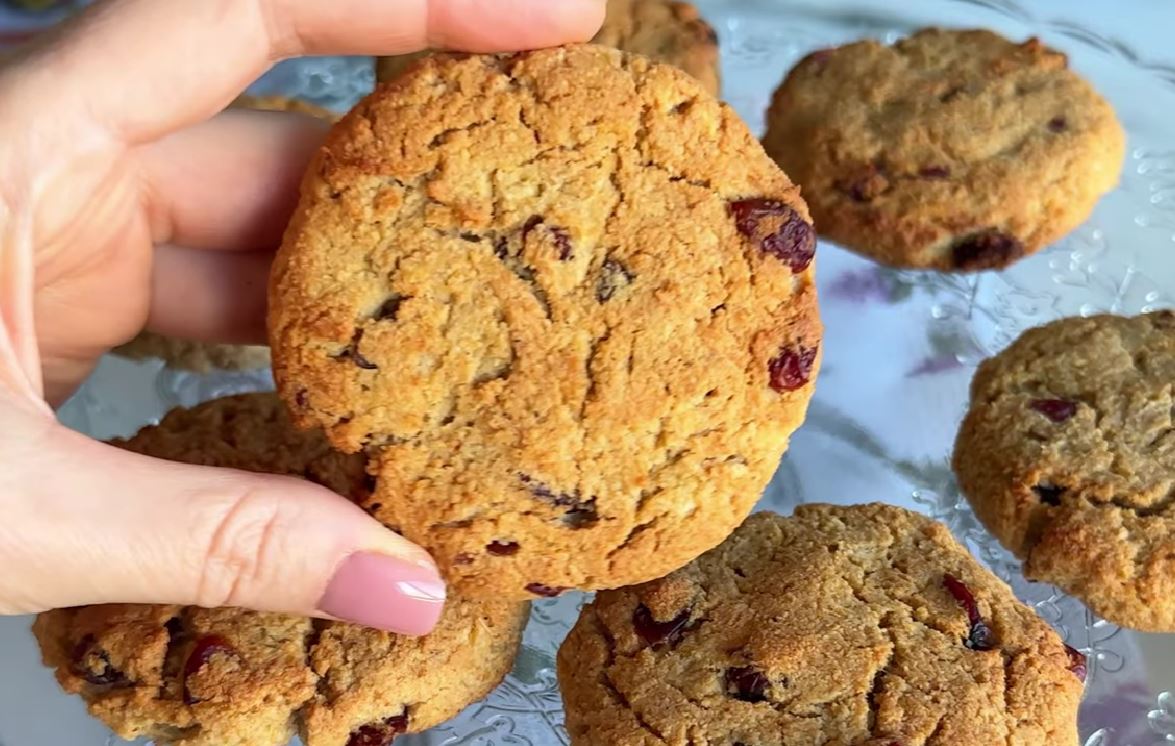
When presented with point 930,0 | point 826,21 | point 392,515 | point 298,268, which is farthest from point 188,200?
point 930,0

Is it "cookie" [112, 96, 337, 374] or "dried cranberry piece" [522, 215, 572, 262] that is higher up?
"dried cranberry piece" [522, 215, 572, 262]

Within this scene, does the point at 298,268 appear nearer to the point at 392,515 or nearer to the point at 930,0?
the point at 392,515

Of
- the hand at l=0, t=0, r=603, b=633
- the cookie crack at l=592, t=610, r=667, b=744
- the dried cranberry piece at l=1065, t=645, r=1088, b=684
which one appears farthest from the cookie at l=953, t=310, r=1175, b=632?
the hand at l=0, t=0, r=603, b=633

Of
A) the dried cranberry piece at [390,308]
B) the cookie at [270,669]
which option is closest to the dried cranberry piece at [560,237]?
the dried cranberry piece at [390,308]

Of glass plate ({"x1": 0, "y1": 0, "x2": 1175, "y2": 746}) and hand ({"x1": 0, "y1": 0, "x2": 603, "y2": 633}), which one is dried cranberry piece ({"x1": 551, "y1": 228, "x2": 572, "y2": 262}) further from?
glass plate ({"x1": 0, "y1": 0, "x2": 1175, "y2": 746})

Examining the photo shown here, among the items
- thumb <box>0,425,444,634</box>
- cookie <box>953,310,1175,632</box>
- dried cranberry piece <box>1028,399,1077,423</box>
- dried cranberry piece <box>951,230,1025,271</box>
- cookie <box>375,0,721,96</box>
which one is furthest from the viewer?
cookie <box>375,0,721,96</box>

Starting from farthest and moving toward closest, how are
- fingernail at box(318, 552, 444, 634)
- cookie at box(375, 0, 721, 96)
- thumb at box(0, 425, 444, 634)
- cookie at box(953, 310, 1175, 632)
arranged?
cookie at box(375, 0, 721, 96) → cookie at box(953, 310, 1175, 632) → fingernail at box(318, 552, 444, 634) → thumb at box(0, 425, 444, 634)
